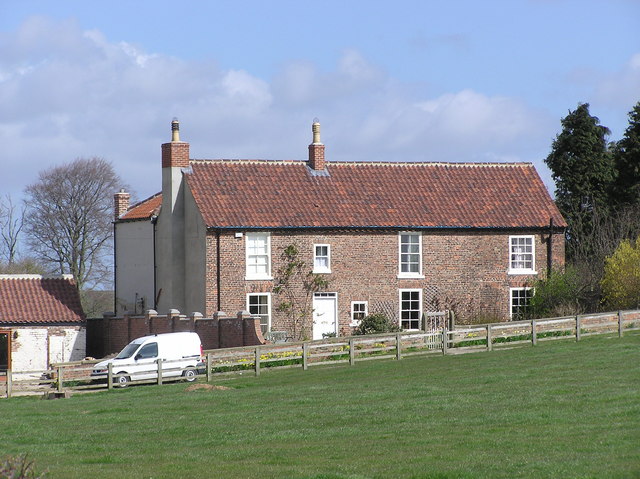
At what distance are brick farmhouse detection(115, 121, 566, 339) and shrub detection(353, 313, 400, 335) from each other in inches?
61.2

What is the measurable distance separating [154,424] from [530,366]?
11.3 meters

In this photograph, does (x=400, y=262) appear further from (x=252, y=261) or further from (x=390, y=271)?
(x=252, y=261)

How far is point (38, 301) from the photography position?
48.2 meters

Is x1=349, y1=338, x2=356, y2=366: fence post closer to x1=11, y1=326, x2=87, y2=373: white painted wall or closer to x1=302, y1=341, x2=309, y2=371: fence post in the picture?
x1=302, y1=341, x2=309, y2=371: fence post

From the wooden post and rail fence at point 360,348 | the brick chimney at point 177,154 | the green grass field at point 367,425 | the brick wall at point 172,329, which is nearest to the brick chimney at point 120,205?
the brick wall at point 172,329

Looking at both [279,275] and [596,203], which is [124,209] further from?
[596,203]

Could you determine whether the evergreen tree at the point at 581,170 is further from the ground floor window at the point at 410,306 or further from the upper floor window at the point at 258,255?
the upper floor window at the point at 258,255

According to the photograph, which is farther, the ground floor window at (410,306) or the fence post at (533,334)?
the ground floor window at (410,306)

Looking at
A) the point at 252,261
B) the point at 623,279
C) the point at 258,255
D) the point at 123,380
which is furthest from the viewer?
the point at 258,255

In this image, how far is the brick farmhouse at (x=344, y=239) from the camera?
148 ft

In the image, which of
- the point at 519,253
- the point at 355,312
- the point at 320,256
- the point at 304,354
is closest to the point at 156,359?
the point at 304,354

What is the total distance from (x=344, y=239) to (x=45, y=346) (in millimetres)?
12988

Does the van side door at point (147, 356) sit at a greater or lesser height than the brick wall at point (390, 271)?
lesser

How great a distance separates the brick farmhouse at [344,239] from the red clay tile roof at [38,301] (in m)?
3.45
